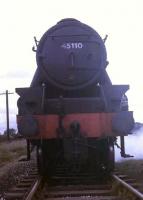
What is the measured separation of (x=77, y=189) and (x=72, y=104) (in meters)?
1.91

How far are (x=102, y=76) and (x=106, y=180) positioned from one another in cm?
226

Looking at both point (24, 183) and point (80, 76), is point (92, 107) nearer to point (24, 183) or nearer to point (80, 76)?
point (80, 76)

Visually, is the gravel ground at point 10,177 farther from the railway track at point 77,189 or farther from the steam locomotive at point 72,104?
the steam locomotive at point 72,104

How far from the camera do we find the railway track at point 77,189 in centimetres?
862

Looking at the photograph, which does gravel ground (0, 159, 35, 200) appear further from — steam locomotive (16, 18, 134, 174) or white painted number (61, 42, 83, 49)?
white painted number (61, 42, 83, 49)

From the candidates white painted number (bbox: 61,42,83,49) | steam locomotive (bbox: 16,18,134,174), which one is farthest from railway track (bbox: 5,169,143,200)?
white painted number (bbox: 61,42,83,49)

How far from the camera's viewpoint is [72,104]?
36.0ft

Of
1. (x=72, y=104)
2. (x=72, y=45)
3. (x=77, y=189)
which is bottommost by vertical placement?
(x=77, y=189)

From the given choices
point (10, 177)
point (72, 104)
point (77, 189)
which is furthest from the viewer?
point (10, 177)

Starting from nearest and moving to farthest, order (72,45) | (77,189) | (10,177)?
1. (77,189)
2. (72,45)
3. (10,177)

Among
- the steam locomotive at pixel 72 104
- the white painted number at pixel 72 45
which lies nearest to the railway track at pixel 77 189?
the steam locomotive at pixel 72 104

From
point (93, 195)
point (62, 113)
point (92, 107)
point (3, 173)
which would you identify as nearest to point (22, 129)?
point (62, 113)

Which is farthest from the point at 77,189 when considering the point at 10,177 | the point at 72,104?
the point at 10,177

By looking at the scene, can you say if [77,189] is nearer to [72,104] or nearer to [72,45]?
[72,104]
